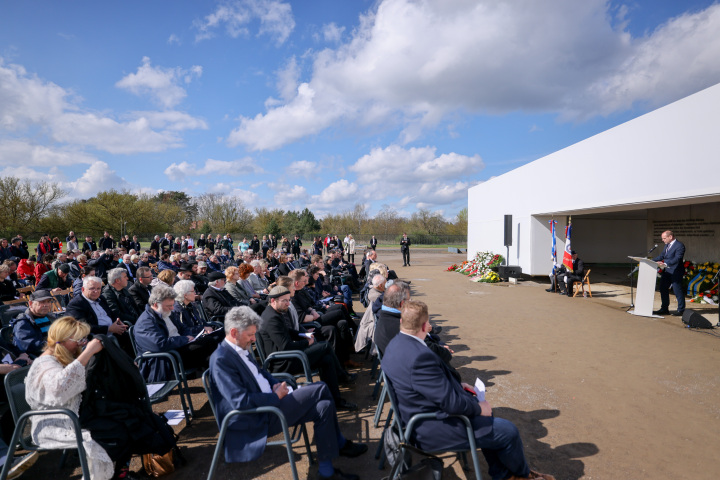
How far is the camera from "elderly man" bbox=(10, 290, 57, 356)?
13.1 feet

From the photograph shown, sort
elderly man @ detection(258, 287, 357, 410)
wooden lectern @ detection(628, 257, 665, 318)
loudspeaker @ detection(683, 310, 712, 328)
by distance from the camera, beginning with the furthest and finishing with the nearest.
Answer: wooden lectern @ detection(628, 257, 665, 318)
loudspeaker @ detection(683, 310, 712, 328)
elderly man @ detection(258, 287, 357, 410)

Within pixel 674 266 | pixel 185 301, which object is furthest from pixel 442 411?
pixel 674 266

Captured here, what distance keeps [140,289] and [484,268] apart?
45.3ft

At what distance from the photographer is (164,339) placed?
3.92 meters

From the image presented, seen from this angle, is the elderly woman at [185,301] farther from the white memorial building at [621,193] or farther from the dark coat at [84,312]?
the white memorial building at [621,193]

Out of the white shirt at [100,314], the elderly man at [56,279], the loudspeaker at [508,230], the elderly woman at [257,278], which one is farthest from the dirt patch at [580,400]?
the loudspeaker at [508,230]

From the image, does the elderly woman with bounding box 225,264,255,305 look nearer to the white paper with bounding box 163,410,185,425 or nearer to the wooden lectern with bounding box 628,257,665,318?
the white paper with bounding box 163,410,185,425

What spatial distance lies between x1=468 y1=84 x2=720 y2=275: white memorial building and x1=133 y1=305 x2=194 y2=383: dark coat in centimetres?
940

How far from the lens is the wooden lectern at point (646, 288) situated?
835cm

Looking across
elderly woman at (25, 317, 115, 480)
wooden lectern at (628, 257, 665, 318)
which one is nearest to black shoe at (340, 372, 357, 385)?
elderly woman at (25, 317, 115, 480)

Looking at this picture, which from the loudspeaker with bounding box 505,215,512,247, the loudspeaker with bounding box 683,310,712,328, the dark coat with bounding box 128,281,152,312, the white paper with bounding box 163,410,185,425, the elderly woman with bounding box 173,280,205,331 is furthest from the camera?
the loudspeaker with bounding box 505,215,512,247

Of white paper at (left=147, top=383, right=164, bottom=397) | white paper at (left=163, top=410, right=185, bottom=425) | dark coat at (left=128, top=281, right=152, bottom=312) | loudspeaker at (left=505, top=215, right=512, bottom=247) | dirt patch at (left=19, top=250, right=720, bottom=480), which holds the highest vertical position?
loudspeaker at (left=505, top=215, right=512, bottom=247)

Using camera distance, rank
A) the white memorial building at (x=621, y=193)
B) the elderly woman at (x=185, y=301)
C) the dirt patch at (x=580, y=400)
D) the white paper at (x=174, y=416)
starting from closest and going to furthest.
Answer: the dirt patch at (x=580, y=400) < the white paper at (x=174, y=416) < the elderly woman at (x=185, y=301) < the white memorial building at (x=621, y=193)

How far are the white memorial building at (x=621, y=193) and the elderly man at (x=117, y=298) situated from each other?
10140mm
